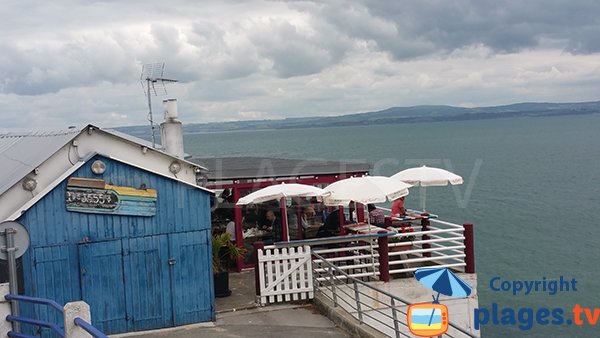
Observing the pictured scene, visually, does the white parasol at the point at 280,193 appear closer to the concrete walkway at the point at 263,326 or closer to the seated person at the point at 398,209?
the concrete walkway at the point at 263,326

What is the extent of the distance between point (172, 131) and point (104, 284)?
5.18 meters

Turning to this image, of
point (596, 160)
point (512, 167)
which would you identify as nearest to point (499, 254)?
point (512, 167)

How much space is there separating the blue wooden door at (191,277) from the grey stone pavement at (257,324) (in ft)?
0.83

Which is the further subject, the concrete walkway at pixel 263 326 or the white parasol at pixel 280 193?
the white parasol at pixel 280 193

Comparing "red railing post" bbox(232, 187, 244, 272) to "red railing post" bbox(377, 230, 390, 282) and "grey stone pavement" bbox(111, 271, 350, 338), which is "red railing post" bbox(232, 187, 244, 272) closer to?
"grey stone pavement" bbox(111, 271, 350, 338)

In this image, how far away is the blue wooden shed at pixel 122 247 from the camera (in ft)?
44.8

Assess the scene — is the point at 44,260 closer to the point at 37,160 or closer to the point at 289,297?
the point at 37,160

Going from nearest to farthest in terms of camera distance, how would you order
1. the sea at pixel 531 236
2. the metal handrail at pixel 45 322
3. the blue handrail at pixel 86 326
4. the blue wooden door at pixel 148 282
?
the blue handrail at pixel 86 326, the metal handrail at pixel 45 322, the blue wooden door at pixel 148 282, the sea at pixel 531 236

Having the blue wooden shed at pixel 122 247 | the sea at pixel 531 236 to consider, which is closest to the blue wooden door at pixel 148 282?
the blue wooden shed at pixel 122 247

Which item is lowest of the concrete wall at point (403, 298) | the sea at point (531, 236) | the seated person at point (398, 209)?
the sea at point (531, 236)

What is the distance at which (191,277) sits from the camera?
1480 cm

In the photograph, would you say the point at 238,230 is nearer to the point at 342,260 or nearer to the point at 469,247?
the point at 342,260

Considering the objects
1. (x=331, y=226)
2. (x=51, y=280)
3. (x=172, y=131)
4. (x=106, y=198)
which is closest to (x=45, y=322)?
(x=51, y=280)

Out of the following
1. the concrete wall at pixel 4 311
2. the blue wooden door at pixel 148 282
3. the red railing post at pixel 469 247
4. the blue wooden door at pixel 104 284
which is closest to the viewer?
the concrete wall at pixel 4 311
